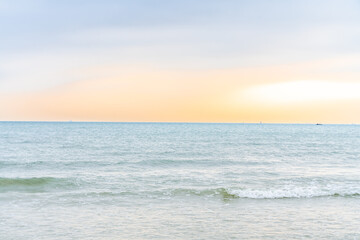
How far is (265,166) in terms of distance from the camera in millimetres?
29656

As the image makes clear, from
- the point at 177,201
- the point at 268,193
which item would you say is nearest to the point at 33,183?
the point at 177,201

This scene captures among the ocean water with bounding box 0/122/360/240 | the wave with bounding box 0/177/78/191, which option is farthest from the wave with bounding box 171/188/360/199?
the wave with bounding box 0/177/78/191

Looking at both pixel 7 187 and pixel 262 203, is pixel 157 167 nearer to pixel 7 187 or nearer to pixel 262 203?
pixel 7 187

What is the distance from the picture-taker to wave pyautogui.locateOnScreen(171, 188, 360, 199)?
18.0 metres

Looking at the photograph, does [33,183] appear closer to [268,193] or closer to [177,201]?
[177,201]

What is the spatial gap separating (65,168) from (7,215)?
13.5m

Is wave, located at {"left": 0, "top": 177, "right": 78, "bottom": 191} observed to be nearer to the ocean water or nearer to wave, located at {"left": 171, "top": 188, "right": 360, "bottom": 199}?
the ocean water

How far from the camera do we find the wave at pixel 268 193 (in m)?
18.0

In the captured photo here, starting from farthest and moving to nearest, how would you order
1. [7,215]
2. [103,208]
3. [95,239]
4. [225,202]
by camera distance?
[225,202] → [103,208] → [7,215] → [95,239]

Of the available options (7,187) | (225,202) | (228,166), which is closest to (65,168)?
(7,187)

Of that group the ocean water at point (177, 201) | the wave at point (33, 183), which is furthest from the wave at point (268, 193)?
the wave at point (33, 183)

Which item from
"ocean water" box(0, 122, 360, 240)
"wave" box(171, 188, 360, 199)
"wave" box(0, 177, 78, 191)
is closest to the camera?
"ocean water" box(0, 122, 360, 240)

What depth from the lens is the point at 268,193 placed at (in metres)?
18.4

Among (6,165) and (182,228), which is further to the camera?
(6,165)
